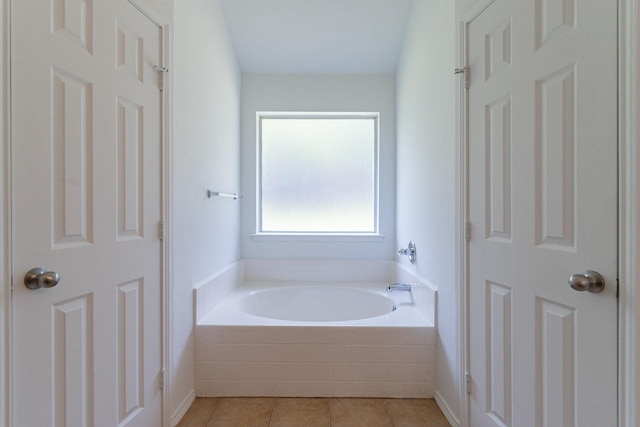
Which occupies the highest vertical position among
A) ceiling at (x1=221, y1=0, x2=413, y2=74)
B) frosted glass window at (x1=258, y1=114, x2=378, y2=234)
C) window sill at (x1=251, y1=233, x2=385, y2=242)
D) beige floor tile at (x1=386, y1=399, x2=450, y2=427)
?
ceiling at (x1=221, y1=0, x2=413, y2=74)

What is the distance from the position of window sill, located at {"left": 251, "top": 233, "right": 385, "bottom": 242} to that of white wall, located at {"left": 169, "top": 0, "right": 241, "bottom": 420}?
389 mm

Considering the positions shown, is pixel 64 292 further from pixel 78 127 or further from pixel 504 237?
pixel 504 237

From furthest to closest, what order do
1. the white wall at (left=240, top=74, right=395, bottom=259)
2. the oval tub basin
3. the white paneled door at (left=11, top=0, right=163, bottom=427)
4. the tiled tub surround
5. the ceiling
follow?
the white wall at (left=240, top=74, right=395, bottom=259) → the oval tub basin → the ceiling → the tiled tub surround → the white paneled door at (left=11, top=0, right=163, bottom=427)

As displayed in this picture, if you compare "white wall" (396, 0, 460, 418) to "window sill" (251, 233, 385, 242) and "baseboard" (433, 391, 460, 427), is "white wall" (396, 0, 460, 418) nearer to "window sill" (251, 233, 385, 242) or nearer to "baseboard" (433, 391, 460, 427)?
"baseboard" (433, 391, 460, 427)

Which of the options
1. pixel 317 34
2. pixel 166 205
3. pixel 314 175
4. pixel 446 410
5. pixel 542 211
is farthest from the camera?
pixel 314 175

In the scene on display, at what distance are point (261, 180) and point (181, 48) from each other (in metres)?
1.45

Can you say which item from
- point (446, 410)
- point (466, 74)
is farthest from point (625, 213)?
point (446, 410)

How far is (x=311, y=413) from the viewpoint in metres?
1.69

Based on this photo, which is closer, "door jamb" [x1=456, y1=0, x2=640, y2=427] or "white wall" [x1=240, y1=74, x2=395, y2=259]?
"door jamb" [x1=456, y1=0, x2=640, y2=427]

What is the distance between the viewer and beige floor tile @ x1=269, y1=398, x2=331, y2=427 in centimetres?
162

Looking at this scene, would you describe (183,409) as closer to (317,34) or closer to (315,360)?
(315,360)

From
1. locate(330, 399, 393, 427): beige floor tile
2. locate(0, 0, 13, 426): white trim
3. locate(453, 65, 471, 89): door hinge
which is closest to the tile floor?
locate(330, 399, 393, 427): beige floor tile

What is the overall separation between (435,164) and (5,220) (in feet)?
6.04

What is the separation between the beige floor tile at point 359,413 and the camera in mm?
1621
